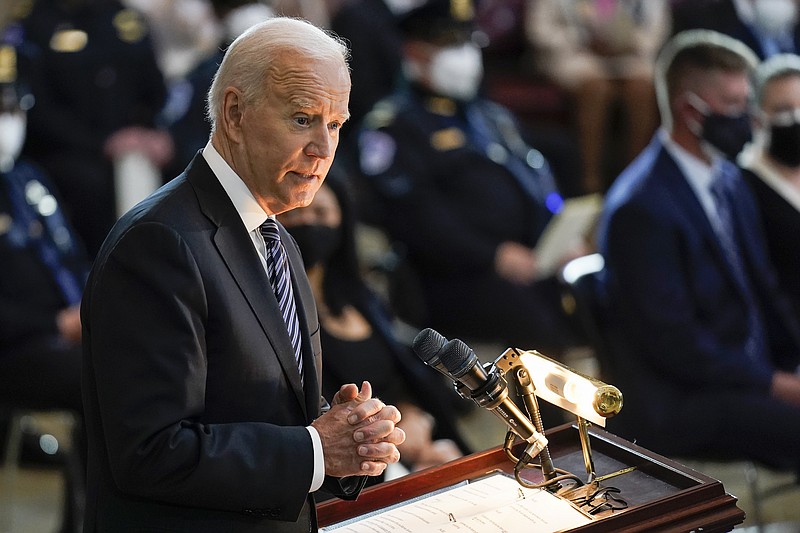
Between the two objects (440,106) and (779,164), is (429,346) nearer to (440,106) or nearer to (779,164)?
(779,164)

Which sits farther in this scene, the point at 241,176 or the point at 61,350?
the point at 61,350

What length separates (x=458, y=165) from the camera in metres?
6.12

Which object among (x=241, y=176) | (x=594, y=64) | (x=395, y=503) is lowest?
(x=395, y=503)

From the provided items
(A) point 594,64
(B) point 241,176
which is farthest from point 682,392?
(A) point 594,64

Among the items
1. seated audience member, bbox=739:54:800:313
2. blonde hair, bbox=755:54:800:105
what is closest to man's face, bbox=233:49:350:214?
seated audience member, bbox=739:54:800:313

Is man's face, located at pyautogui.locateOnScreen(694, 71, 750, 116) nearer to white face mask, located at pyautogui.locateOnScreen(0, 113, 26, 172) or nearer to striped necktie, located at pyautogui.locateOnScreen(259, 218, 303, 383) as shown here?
white face mask, located at pyautogui.locateOnScreen(0, 113, 26, 172)

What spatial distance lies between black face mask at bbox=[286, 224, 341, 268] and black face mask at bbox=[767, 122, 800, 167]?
1842 mm

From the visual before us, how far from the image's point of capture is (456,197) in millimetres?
6074

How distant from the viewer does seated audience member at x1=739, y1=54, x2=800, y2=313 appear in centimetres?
472

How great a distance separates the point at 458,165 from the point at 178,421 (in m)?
4.35

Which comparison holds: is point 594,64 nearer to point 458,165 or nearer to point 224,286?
point 458,165

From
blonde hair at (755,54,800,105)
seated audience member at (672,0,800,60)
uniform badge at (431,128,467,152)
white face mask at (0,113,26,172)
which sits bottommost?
white face mask at (0,113,26,172)

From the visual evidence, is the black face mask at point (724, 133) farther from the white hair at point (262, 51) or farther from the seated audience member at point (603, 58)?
the seated audience member at point (603, 58)

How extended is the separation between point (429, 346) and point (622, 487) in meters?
0.40
